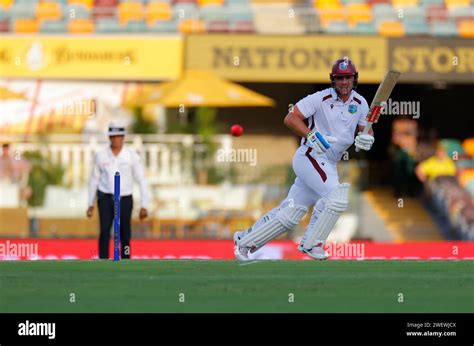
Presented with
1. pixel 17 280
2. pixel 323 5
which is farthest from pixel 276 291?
pixel 323 5

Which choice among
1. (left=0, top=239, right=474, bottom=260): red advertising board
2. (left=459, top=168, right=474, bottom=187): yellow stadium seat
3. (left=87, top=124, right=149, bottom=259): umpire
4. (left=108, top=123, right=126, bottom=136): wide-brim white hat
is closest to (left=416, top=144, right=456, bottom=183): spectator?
(left=459, top=168, right=474, bottom=187): yellow stadium seat

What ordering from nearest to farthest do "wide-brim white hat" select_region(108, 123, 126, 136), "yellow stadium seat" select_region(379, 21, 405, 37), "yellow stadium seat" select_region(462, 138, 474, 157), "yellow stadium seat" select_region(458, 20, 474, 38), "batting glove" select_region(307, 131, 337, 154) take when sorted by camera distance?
"batting glove" select_region(307, 131, 337, 154) < "wide-brim white hat" select_region(108, 123, 126, 136) < "yellow stadium seat" select_region(379, 21, 405, 37) < "yellow stadium seat" select_region(458, 20, 474, 38) < "yellow stadium seat" select_region(462, 138, 474, 157)

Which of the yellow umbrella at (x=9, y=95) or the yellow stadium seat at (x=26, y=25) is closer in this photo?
the yellow umbrella at (x=9, y=95)

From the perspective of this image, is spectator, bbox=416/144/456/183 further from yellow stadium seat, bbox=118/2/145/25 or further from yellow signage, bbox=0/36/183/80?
yellow stadium seat, bbox=118/2/145/25

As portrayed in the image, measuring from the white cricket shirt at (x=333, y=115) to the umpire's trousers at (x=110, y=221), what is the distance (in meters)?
2.96

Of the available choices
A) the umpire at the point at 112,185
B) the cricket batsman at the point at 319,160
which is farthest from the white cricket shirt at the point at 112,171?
the cricket batsman at the point at 319,160

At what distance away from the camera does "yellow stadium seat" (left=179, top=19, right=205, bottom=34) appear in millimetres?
22750

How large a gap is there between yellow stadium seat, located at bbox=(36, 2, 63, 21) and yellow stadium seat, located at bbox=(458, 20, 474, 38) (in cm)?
693

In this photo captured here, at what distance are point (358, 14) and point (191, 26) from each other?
293cm

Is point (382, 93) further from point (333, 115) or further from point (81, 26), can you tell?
point (81, 26)

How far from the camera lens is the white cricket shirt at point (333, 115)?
11266 millimetres

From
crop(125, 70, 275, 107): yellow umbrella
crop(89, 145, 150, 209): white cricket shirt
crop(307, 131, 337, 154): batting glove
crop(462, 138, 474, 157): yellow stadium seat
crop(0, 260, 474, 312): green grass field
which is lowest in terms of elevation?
crop(0, 260, 474, 312): green grass field

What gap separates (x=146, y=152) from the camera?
2100 cm

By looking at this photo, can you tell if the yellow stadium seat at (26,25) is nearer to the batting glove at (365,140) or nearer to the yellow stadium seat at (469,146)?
the yellow stadium seat at (469,146)
